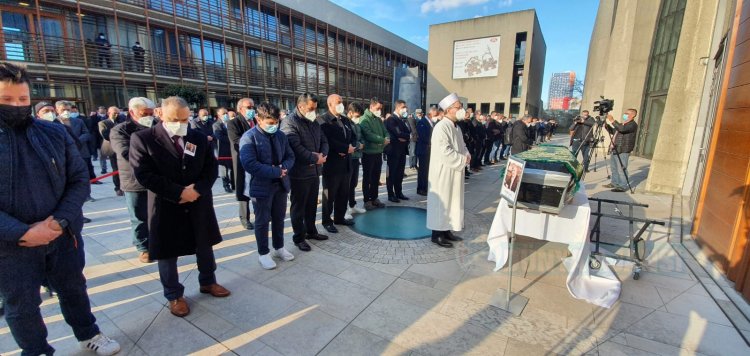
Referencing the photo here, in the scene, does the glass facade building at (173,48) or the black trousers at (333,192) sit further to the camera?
the glass facade building at (173,48)

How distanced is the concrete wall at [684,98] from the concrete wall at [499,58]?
27.7 meters

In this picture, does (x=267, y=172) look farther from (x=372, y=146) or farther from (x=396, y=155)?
(x=396, y=155)

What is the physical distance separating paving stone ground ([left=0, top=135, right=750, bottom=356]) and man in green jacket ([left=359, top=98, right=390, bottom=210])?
1844 millimetres

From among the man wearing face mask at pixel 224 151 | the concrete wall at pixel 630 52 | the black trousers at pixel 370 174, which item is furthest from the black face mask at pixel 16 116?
the concrete wall at pixel 630 52

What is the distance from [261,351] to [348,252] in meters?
1.86

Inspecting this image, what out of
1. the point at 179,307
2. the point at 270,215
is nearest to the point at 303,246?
the point at 270,215

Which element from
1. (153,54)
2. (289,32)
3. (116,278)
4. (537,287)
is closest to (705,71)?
(537,287)

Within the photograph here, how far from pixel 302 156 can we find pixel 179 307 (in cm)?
206

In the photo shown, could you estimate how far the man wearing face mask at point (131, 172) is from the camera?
3.72m

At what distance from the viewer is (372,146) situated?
19.4ft

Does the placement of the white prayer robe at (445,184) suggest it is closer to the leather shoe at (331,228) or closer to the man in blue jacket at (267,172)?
the leather shoe at (331,228)

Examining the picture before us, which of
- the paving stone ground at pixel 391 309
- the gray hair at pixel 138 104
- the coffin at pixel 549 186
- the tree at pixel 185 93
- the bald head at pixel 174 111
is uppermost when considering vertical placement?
the tree at pixel 185 93

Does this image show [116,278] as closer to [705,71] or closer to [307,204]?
[307,204]

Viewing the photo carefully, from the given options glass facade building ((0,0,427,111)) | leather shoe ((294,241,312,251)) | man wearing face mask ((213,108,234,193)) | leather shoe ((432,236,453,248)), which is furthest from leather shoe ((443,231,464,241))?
glass facade building ((0,0,427,111))
